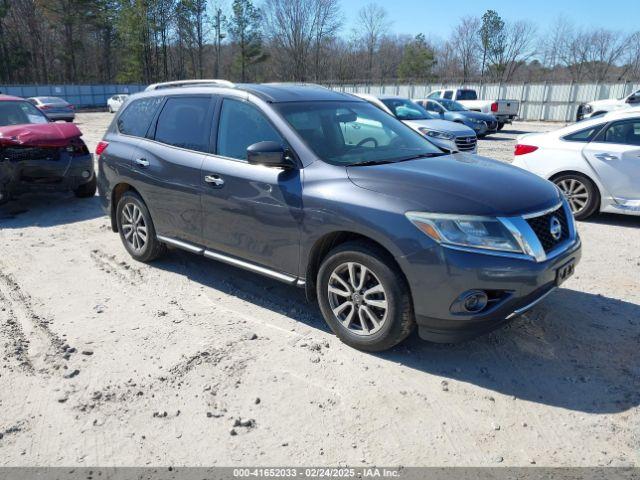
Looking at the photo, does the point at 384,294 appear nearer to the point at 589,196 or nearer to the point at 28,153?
the point at 589,196

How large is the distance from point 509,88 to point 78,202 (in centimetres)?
3095

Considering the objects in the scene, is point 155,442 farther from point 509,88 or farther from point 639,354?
point 509,88

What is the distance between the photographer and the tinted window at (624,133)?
6867 mm

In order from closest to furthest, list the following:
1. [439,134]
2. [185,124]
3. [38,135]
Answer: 1. [185,124]
2. [38,135]
3. [439,134]

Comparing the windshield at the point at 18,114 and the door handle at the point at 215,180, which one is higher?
the windshield at the point at 18,114

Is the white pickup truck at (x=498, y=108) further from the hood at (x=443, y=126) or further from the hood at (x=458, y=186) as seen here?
the hood at (x=458, y=186)

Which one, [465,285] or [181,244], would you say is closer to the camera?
[465,285]

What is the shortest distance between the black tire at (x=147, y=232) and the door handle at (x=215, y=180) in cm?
123

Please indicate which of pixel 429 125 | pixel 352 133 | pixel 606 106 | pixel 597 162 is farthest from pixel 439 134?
pixel 606 106

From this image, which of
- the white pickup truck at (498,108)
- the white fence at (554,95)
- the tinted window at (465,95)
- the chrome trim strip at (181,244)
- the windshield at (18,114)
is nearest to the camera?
the chrome trim strip at (181,244)

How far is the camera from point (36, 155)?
767cm

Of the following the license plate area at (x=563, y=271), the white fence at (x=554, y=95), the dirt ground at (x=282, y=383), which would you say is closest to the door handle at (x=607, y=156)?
the dirt ground at (x=282, y=383)

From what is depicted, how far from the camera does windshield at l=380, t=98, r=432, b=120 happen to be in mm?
12539

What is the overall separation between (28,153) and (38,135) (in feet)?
1.05
